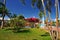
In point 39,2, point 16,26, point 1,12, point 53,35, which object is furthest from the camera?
point 1,12

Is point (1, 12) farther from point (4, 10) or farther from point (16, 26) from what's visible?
point (16, 26)

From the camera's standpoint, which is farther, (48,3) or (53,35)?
(48,3)

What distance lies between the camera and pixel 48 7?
65.0 ft

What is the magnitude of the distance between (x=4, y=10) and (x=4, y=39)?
22145 mm

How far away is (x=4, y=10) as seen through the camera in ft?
141

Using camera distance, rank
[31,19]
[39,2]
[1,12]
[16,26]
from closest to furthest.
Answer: [39,2]
[16,26]
[1,12]
[31,19]

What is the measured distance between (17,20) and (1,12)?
12.1 meters

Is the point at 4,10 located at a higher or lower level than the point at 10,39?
higher

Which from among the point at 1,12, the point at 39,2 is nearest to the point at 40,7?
the point at 39,2

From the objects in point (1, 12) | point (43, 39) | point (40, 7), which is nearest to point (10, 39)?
point (43, 39)

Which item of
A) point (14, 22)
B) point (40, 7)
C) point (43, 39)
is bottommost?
point (43, 39)

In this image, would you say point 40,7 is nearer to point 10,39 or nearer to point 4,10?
point 10,39

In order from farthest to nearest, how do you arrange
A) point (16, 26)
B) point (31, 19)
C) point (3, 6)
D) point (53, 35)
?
point (31, 19) < point (3, 6) < point (16, 26) < point (53, 35)

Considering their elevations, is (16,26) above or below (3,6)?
below
